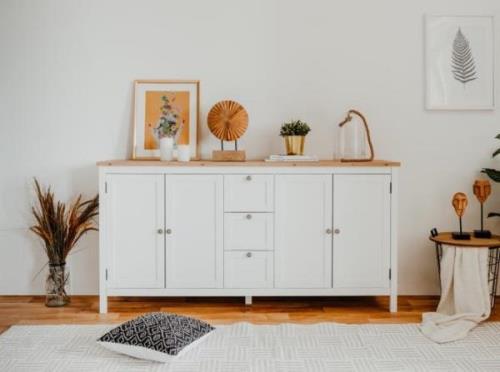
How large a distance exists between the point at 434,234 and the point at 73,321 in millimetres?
2191

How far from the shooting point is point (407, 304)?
12.7ft

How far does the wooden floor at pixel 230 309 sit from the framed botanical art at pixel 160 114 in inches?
37.2

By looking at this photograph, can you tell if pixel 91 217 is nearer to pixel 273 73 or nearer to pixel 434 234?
pixel 273 73

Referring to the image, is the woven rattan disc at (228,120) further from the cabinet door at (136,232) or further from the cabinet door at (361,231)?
the cabinet door at (361,231)

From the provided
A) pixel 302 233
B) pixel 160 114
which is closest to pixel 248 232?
pixel 302 233

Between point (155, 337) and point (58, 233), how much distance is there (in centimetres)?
135

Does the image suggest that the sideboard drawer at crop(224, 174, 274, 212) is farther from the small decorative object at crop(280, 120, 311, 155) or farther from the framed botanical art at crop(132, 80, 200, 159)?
the framed botanical art at crop(132, 80, 200, 159)

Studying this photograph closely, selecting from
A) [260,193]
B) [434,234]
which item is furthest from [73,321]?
[434,234]

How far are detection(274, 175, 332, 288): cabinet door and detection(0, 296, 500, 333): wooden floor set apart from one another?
0.20m

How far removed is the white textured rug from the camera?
273 cm

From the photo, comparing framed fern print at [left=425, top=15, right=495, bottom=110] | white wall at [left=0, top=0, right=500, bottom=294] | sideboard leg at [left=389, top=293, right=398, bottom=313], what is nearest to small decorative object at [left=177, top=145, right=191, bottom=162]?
white wall at [left=0, top=0, right=500, bottom=294]

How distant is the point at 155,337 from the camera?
2.80m

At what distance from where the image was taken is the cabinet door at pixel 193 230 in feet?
11.9

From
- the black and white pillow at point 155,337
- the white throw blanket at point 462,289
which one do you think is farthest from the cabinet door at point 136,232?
the white throw blanket at point 462,289
